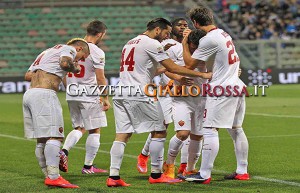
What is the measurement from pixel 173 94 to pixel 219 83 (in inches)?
42.3

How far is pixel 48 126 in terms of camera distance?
10766 mm

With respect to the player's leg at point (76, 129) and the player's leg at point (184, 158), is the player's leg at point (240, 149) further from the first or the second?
the player's leg at point (76, 129)

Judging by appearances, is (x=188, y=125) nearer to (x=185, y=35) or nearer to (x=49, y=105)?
(x=185, y=35)

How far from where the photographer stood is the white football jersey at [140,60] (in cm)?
1095

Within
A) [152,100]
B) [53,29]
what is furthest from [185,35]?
[53,29]

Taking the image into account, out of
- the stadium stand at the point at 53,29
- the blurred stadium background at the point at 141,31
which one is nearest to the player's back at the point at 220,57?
the blurred stadium background at the point at 141,31

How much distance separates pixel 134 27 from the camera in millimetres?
41156

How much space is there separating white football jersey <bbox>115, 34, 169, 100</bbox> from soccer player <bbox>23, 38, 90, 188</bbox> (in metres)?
0.69

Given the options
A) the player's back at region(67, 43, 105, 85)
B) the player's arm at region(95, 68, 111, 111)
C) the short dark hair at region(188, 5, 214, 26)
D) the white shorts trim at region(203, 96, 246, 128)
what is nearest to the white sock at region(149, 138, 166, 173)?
the white shorts trim at region(203, 96, 246, 128)

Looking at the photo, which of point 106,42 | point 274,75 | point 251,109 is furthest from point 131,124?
point 106,42

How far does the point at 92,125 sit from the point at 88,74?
81cm

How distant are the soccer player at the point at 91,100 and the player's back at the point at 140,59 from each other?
171cm

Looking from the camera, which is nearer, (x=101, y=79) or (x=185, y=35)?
(x=185, y=35)

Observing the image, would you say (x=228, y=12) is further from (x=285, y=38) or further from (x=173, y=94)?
(x=173, y=94)
